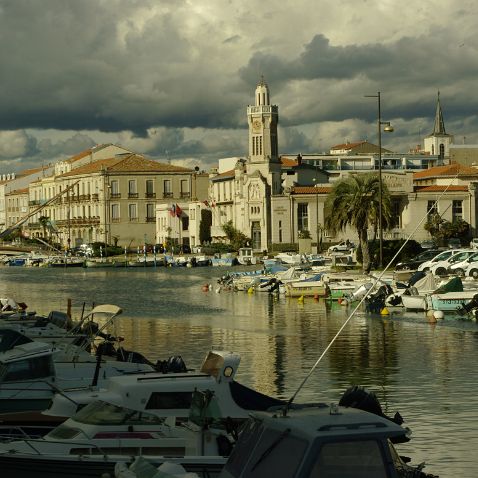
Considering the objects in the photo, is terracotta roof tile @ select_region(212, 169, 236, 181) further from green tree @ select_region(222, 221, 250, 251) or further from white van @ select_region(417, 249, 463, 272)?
white van @ select_region(417, 249, 463, 272)

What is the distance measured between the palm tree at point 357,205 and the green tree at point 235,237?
64331 mm

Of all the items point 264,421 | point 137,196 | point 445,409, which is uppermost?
point 137,196

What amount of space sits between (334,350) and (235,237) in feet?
353

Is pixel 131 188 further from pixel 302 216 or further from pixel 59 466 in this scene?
pixel 59 466

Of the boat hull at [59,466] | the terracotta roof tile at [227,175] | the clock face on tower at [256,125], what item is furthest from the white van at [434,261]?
the terracotta roof tile at [227,175]

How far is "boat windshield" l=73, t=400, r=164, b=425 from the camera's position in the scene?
57.7ft

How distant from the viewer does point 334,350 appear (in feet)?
132

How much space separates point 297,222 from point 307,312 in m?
84.1

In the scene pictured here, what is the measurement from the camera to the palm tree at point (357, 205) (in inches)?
3177

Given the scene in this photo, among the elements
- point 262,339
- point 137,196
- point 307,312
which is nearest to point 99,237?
point 137,196

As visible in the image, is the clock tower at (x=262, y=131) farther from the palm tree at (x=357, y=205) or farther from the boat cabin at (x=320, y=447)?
the boat cabin at (x=320, y=447)

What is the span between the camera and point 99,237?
184 metres

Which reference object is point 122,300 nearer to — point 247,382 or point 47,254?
point 247,382

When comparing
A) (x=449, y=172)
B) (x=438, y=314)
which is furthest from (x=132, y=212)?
(x=438, y=314)
